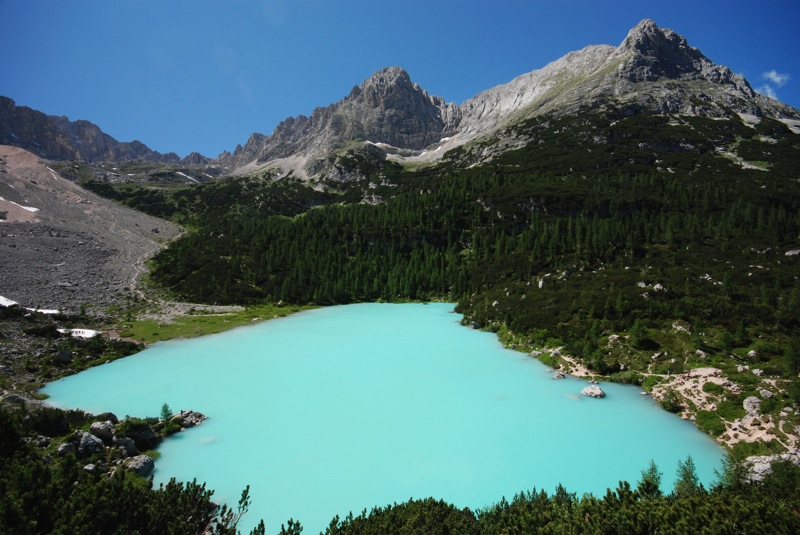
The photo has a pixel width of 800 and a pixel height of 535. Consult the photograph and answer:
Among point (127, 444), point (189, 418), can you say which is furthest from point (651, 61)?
point (127, 444)

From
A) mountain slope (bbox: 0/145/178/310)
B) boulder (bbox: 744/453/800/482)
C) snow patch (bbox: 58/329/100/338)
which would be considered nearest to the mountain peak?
boulder (bbox: 744/453/800/482)

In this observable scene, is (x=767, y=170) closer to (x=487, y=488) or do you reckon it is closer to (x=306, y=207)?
(x=487, y=488)

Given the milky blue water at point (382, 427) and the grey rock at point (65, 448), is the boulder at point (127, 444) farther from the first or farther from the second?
the grey rock at point (65, 448)

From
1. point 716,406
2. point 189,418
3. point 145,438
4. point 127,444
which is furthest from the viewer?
point 189,418

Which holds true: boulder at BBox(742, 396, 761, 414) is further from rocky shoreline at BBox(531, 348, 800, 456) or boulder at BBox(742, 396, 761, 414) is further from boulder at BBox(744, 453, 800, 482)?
boulder at BBox(744, 453, 800, 482)

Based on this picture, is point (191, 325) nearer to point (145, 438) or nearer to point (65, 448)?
point (145, 438)
